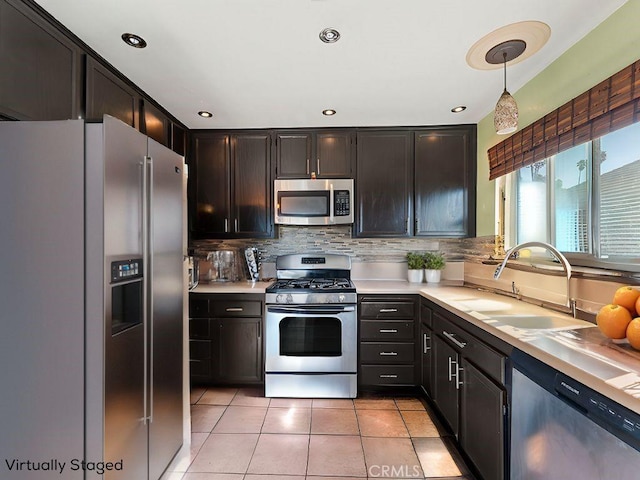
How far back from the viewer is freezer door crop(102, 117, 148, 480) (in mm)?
1209

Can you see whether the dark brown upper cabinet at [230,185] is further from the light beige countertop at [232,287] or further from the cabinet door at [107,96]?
the cabinet door at [107,96]

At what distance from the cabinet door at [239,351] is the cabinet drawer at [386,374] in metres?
0.87

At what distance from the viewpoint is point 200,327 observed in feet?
8.93

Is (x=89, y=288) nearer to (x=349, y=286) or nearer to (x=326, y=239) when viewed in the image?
(x=349, y=286)

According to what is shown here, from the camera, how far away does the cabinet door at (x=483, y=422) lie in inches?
56.8

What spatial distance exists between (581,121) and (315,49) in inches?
54.9

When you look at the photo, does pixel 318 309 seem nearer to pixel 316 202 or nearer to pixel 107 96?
pixel 316 202

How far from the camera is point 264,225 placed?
3.01 meters

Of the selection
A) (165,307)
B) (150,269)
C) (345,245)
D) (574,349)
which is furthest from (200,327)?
(574,349)

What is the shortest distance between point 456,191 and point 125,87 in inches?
105

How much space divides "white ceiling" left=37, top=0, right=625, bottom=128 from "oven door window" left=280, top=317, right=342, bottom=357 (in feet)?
5.61

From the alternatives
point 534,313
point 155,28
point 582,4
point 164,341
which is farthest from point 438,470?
point 155,28

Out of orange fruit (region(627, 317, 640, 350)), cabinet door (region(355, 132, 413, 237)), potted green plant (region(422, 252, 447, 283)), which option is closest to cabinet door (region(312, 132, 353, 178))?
cabinet door (region(355, 132, 413, 237))

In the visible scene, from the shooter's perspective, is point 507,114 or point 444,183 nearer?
point 507,114
